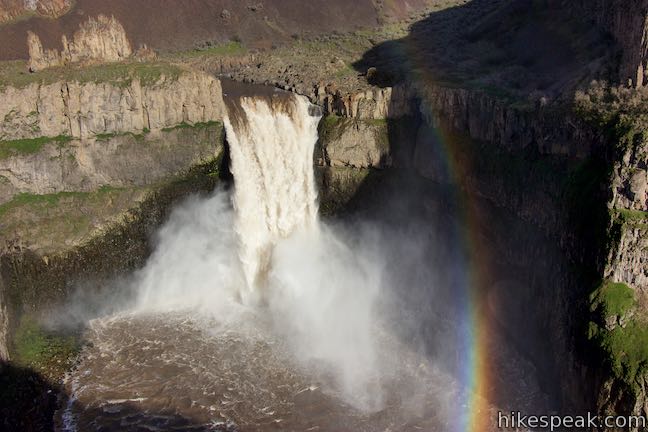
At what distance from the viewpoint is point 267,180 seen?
38844 mm

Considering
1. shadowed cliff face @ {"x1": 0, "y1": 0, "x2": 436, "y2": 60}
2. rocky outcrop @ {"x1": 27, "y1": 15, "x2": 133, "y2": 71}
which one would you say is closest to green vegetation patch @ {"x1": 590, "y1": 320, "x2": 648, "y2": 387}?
rocky outcrop @ {"x1": 27, "y1": 15, "x2": 133, "y2": 71}

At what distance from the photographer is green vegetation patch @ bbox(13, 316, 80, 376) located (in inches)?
1206

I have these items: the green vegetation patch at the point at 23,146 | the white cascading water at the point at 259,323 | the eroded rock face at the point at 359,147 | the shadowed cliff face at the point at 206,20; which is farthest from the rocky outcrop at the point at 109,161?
the shadowed cliff face at the point at 206,20

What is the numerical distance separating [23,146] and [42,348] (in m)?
11.9

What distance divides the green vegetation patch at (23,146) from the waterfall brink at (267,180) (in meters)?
10.4

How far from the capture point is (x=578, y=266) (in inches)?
976

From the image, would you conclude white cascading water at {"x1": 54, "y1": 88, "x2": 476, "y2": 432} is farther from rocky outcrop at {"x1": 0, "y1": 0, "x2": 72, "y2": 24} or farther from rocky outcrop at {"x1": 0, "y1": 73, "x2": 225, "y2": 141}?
rocky outcrop at {"x1": 0, "y1": 0, "x2": 72, "y2": 24}

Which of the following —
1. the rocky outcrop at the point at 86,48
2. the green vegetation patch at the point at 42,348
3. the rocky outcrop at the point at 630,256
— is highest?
the rocky outcrop at the point at 86,48

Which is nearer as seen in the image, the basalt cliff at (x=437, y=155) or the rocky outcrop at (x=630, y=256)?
the rocky outcrop at (x=630, y=256)

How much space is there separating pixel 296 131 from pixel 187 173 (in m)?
7.06

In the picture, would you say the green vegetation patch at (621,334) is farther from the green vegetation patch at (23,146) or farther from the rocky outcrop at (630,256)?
the green vegetation patch at (23,146)

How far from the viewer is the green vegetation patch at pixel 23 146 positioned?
119 feet

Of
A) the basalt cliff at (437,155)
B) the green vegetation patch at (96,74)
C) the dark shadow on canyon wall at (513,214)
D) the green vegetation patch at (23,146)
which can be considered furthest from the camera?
the green vegetation patch at (96,74)

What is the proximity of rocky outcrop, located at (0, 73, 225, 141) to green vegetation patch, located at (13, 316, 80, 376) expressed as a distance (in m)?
11.3
